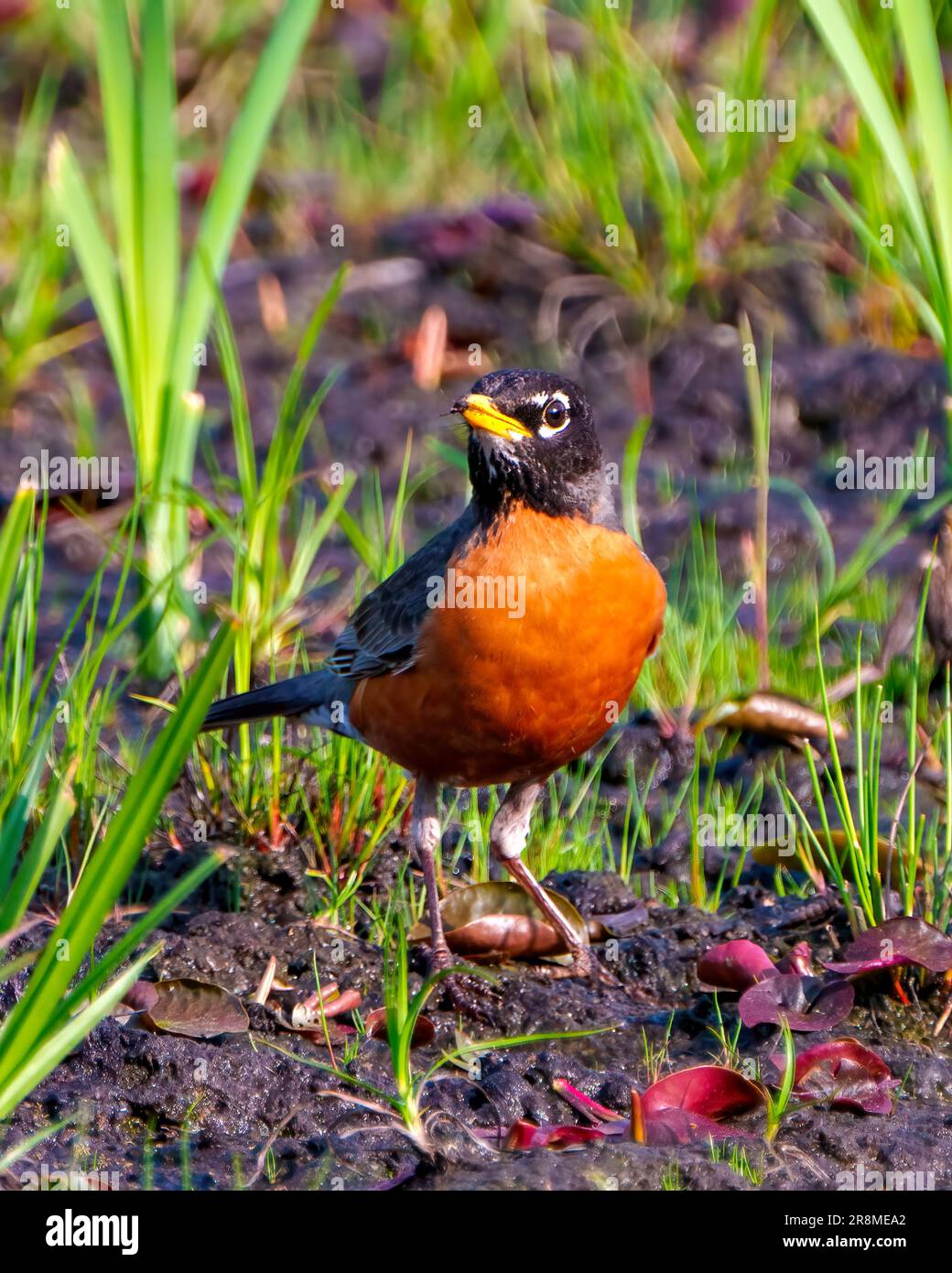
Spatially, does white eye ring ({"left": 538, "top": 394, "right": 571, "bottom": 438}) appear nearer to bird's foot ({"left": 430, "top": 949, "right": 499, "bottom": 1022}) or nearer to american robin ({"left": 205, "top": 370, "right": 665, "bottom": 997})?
american robin ({"left": 205, "top": 370, "right": 665, "bottom": 997})

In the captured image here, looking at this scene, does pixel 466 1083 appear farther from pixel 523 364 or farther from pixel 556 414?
pixel 523 364

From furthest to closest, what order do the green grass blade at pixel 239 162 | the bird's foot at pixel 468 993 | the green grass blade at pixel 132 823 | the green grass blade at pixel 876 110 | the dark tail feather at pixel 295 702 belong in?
the green grass blade at pixel 239 162 → the dark tail feather at pixel 295 702 → the green grass blade at pixel 876 110 → the bird's foot at pixel 468 993 → the green grass blade at pixel 132 823

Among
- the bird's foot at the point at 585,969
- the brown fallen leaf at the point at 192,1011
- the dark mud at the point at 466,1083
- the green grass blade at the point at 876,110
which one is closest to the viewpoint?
the dark mud at the point at 466,1083

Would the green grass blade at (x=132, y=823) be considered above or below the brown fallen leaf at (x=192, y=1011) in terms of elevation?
above

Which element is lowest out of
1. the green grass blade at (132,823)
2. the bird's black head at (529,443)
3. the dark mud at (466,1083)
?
the dark mud at (466,1083)

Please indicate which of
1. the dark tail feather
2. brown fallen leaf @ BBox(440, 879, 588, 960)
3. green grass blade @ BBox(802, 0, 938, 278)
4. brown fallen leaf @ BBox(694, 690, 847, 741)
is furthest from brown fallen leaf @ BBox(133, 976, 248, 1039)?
green grass blade @ BBox(802, 0, 938, 278)

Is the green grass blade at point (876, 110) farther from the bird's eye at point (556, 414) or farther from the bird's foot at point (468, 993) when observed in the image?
the bird's foot at point (468, 993)

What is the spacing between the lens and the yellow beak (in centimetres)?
405

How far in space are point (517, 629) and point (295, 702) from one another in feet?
2.88

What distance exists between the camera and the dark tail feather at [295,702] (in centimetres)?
457

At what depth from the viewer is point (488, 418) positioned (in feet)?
13.4

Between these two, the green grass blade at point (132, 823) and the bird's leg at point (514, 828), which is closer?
the green grass blade at point (132, 823)

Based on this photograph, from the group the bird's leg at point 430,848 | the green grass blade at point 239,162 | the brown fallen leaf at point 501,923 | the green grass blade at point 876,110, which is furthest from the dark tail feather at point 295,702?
the green grass blade at point 876,110
